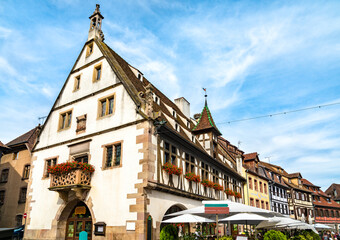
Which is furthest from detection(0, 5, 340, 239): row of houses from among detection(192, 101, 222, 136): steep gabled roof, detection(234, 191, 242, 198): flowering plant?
detection(234, 191, 242, 198): flowering plant

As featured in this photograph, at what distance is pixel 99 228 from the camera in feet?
49.3

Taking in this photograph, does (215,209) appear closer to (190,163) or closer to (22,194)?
(190,163)

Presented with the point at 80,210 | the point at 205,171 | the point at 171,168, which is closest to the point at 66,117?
the point at 80,210

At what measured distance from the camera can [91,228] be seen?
16.0 meters

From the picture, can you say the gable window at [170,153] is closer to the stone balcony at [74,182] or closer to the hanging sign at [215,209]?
the stone balcony at [74,182]

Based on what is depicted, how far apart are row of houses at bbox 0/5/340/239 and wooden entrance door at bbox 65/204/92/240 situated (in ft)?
0.17

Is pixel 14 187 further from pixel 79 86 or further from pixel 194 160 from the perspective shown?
pixel 194 160

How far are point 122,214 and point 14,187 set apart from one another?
15.6 meters

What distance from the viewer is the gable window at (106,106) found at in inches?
688

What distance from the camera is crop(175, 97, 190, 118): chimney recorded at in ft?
93.1

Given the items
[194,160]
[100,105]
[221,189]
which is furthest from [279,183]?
[100,105]

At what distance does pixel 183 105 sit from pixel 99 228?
15.8 m

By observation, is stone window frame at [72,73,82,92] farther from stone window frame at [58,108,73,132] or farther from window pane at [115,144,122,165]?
window pane at [115,144,122,165]

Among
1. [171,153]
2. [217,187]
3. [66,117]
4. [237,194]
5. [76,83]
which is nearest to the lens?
[171,153]
